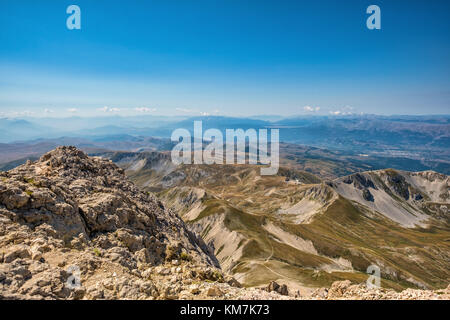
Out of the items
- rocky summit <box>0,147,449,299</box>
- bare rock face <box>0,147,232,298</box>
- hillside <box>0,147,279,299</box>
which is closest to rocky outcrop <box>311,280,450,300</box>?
rocky summit <box>0,147,449,299</box>

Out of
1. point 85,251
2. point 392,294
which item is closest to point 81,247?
point 85,251

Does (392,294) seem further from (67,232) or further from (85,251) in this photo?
(67,232)

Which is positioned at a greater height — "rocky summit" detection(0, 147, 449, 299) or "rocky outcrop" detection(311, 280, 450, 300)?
"rocky summit" detection(0, 147, 449, 299)

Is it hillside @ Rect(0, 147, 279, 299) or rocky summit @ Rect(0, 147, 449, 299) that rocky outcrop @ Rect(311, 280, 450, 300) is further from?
hillside @ Rect(0, 147, 279, 299)

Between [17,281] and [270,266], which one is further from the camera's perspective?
[270,266]

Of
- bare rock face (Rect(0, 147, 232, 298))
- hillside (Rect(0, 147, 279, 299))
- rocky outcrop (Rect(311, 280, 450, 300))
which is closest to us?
bare rock face (Rect(0, 147, 232, 298))

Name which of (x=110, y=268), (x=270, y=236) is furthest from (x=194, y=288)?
(x=270, y=236)

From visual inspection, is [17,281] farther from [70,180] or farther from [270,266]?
[270,266]

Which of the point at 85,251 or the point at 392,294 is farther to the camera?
the point at 392,294

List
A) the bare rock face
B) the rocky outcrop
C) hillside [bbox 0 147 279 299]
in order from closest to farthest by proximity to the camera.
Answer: the bare rock face → hillside [bbox 0 147 279 299] → the rocky outcrop
